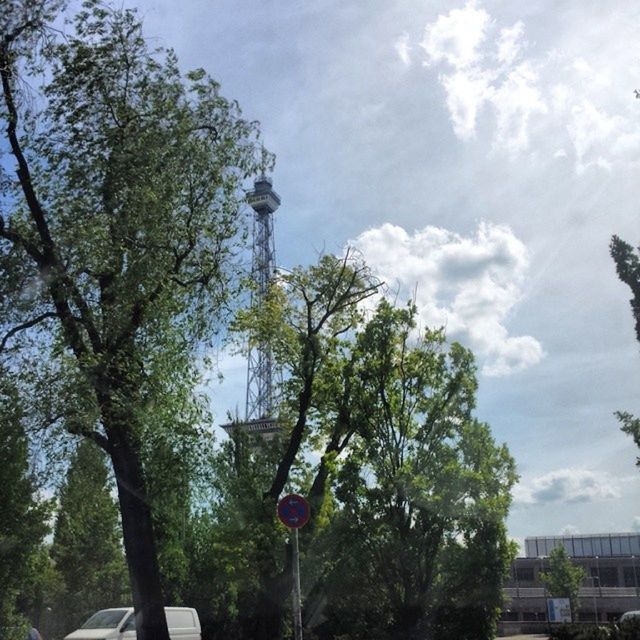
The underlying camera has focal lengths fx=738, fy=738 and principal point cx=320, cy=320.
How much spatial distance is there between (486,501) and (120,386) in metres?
12.8

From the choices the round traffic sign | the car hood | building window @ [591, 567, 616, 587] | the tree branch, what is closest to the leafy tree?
the car hood

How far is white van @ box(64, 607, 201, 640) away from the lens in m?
19.4

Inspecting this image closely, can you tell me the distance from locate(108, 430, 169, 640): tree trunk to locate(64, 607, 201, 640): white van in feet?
19.2

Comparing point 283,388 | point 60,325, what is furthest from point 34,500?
point 60,325

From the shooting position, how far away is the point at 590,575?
8300cm

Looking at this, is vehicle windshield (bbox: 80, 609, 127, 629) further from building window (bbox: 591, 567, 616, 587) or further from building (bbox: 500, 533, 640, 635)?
building window (bbox: 591, 567, 616, 587)

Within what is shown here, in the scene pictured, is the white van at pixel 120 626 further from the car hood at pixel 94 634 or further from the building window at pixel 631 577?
the building window at pixel 631 577

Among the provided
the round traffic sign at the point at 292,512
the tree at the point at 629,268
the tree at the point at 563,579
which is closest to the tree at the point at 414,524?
the tree at the point at 629,268

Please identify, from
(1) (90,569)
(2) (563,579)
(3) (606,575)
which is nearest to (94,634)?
(1) (90,569)

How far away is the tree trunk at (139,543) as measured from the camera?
13.4 m

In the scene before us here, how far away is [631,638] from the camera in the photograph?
2114 centimetres

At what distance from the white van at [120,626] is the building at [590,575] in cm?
5126

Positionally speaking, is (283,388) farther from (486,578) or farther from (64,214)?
(64,214)

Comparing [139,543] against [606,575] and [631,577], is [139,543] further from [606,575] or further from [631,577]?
[606,575]
